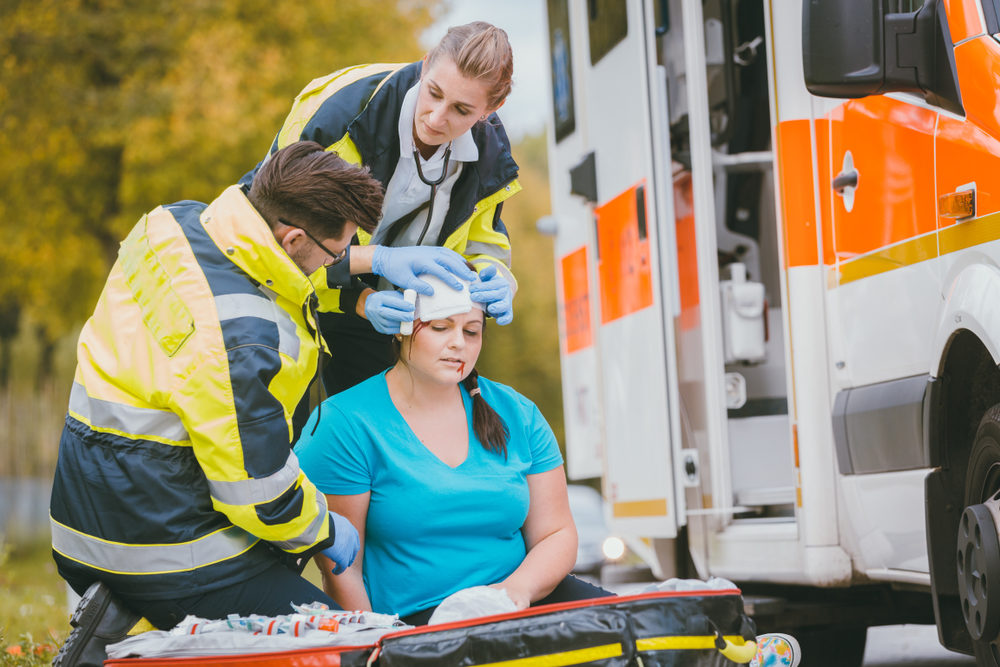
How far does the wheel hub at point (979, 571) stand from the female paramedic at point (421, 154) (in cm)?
129

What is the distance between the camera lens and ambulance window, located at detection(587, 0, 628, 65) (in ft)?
17.5

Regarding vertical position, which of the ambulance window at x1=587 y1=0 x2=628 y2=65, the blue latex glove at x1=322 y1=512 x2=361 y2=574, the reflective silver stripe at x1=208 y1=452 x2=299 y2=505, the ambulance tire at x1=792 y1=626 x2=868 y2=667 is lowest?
the ambulance tire at x1=792 y1=626 x2=868 y2=667

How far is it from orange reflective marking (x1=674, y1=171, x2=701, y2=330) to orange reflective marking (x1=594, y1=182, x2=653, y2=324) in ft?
0.64

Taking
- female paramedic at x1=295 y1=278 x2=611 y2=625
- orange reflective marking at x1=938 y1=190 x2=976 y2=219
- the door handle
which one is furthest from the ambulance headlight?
orange reflective marking at x1=938 y1=190 x2=976 y2=219

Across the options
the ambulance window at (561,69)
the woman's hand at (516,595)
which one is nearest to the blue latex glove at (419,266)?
the woman's hand at (516,595)

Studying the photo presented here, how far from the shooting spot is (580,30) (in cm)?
606

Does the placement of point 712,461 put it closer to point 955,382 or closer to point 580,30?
point 955,382

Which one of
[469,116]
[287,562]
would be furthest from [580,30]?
[287,562]

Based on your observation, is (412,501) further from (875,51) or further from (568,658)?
(875,51)

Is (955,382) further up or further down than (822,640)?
further up

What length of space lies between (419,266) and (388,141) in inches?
16.3

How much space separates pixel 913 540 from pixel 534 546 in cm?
115

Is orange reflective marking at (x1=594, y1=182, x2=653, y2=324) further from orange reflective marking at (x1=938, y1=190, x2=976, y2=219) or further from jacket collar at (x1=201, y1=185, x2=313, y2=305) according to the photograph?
jacket collar at (x1=201, y1=185, x2=313, y2=305)

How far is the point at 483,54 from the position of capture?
3293mm
